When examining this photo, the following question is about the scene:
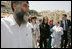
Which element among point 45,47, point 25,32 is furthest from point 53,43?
point 25,32

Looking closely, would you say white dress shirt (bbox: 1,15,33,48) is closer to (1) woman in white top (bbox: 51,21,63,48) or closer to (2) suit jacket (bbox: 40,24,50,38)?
(2) suit jacket (bbox: 40,24,50,38)

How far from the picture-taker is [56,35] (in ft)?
24.8

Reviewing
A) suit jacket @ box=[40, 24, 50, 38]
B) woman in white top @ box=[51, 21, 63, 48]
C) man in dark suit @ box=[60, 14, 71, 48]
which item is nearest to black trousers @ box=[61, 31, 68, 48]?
man in dark suit @ box=[60, 14, 71, 48]

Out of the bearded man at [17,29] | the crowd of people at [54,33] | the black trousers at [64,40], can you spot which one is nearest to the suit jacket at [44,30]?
the crowd of people at [54,33]

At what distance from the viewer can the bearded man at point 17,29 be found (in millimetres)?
2098

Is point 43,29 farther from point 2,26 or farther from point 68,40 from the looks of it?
point 2,26

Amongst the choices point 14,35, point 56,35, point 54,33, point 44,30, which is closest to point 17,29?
point 14,35

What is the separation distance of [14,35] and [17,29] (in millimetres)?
83

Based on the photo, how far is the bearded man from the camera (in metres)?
2.10

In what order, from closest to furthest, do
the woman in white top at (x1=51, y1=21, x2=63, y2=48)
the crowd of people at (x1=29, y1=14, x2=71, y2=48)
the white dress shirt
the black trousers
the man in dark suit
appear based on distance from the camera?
the white dress shirt, the man in dark suit, the crowd of people at (x1=29, y1=14, x2=71, y2=48), the woman in white top at (x1=51, y1=21, x2=63, y2=48), the black trousers

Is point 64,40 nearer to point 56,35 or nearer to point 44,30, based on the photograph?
point 56,35

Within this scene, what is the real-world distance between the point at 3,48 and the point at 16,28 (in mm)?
278

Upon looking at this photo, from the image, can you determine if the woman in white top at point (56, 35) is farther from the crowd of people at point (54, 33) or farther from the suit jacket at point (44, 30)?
the suit jacket at point (44, 30)

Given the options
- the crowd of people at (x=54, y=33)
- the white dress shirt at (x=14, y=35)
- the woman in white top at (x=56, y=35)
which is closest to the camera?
the white dress shirt at (x=14, y=35)
